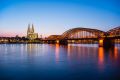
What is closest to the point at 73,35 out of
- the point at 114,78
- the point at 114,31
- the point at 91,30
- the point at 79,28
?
the point at 79,28

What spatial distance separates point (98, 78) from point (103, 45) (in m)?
68.8

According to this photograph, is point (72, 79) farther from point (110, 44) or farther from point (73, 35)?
point (73, 35)

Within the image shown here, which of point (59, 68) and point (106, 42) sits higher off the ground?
point (106, 42)

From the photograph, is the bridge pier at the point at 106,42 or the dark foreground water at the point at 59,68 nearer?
the dark foreground water at the point at 59,68

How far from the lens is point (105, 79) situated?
16672 mm

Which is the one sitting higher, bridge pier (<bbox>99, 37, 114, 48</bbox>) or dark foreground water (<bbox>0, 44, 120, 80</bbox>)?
bridge pier (<bbox>99, 37, 114, 48</bbox>)

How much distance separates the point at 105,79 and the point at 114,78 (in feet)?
3.37

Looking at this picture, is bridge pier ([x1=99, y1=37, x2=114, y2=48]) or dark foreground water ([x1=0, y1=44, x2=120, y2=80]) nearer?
dark foreground water ([x1=0, y1=44, x2=120, y2=80])

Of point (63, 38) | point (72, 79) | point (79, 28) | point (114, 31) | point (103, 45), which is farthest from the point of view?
point (63, 38)

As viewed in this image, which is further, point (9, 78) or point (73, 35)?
point (73, 35)

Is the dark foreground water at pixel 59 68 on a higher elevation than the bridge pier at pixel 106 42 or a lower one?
lower

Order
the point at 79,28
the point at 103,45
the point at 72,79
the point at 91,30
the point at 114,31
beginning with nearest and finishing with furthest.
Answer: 1. the point at 72,79
2. the point at 103,45
3. the point at 114,31
4. the point at 91,30
5. the point at 79,28

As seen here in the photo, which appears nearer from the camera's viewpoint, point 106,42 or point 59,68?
point 59,68

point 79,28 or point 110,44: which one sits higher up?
point 79,28
